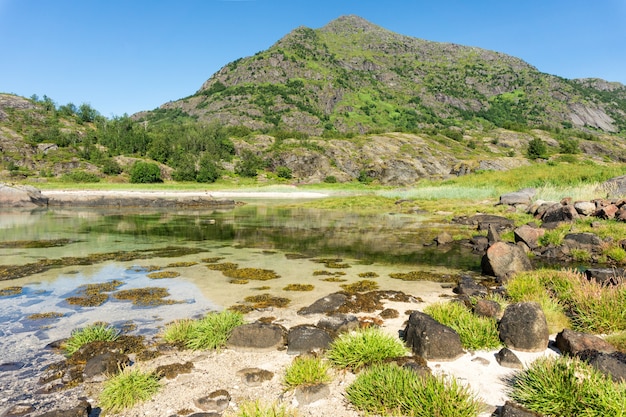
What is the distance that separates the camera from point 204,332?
805 cm

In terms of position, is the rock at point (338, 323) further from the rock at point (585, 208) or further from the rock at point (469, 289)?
the rock at point (585, 208)

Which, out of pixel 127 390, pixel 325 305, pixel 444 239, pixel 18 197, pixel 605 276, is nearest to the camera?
pixel 127 390

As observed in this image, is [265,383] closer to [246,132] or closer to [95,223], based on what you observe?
[95,223]

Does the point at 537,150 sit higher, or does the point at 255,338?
the point at 537,150

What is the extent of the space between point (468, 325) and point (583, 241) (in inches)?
521

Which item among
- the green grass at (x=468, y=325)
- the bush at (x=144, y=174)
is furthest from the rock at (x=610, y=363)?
the bush at (x=144, y=174)

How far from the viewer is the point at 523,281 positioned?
1100 centimetres

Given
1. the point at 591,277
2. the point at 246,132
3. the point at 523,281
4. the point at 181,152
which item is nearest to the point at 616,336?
the point at 523,281


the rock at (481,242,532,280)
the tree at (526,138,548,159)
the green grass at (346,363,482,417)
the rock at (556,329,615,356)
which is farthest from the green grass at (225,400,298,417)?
the tree at (526,138,548,159)

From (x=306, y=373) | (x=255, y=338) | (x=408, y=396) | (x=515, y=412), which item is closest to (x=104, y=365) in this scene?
(x=255, y=338)

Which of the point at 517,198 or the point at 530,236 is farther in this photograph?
the point at 517,198

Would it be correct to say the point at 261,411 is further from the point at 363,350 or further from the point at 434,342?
the point at 434,342

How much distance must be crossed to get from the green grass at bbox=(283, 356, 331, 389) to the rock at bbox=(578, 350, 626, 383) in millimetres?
4300

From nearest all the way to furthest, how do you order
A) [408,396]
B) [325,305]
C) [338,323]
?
[408,396], [338,323], [325,305]
